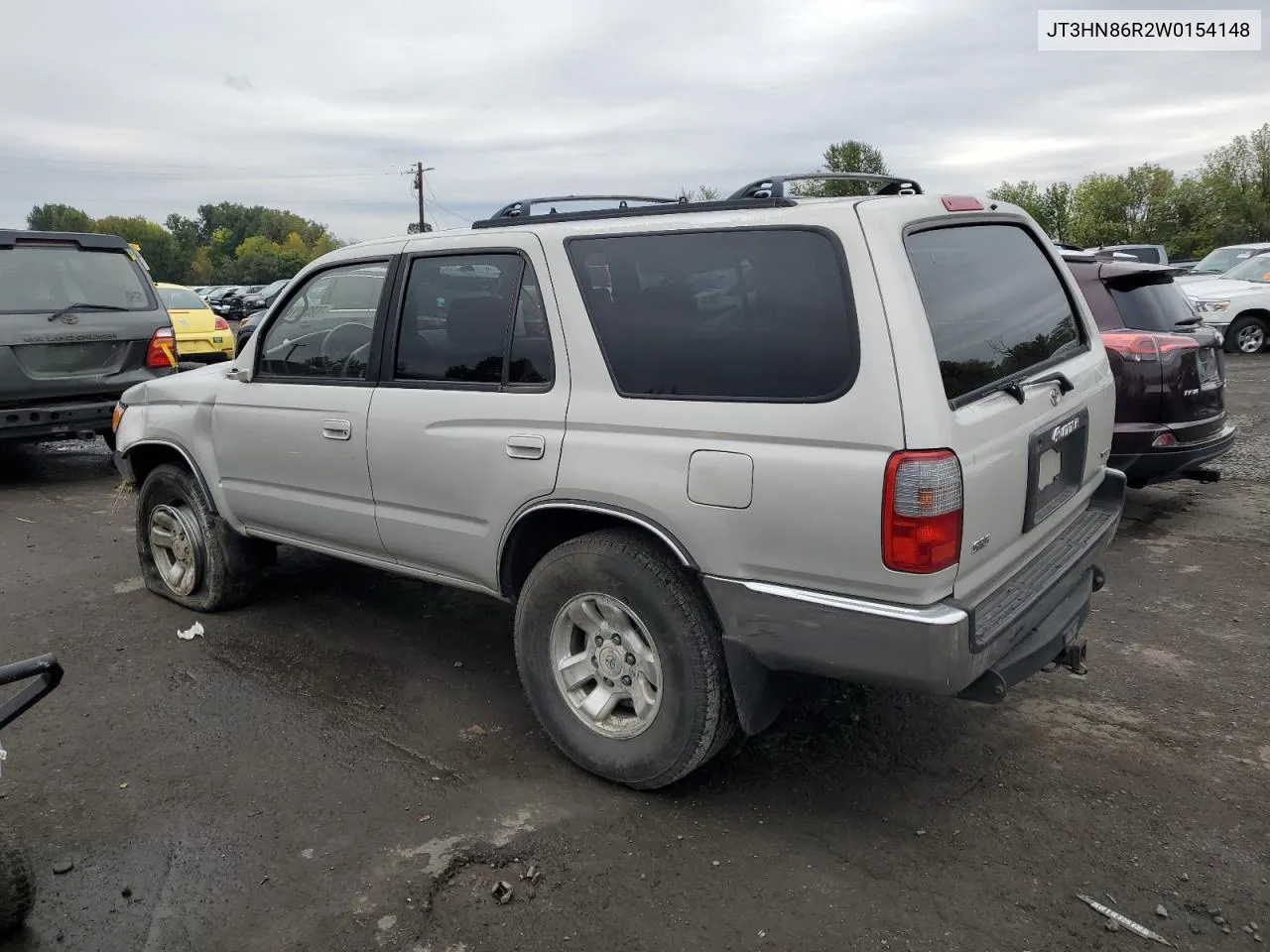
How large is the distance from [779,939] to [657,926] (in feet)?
1.09

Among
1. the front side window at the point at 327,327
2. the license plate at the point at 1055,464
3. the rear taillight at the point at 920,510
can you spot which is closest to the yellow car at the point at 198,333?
the front side window at the point at 327,327

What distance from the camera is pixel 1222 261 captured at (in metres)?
17.6

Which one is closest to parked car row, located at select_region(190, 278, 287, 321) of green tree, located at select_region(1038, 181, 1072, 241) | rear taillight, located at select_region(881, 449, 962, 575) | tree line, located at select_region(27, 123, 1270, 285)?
tree line, located at select_region(27, 123, 1270, 285)

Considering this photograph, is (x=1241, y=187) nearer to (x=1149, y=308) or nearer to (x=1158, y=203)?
(x=1158, y=203)

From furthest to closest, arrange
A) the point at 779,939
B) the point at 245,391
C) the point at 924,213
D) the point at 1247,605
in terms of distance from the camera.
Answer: the point at 1247,605 → the point at 245,391 → the point at 924,213 → the point at 779,939

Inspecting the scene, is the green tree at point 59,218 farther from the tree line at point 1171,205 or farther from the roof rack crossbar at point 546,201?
the roof rack crossbar at point 546,201

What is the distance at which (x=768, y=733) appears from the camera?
Result: 3727mm

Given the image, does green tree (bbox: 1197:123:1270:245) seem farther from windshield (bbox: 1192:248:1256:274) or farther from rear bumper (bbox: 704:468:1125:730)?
rear bumper (bbox: 704:468:1125:730)

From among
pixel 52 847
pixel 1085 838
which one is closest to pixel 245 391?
pixel 52 847

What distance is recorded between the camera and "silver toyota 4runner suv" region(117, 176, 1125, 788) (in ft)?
8.81

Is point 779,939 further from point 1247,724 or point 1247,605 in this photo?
point 1247,605

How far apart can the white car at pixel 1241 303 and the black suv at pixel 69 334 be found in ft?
47.4

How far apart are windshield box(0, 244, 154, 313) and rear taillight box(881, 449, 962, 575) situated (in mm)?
7760

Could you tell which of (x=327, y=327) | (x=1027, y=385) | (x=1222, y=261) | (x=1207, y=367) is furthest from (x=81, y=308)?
(x=1222, y=261)
